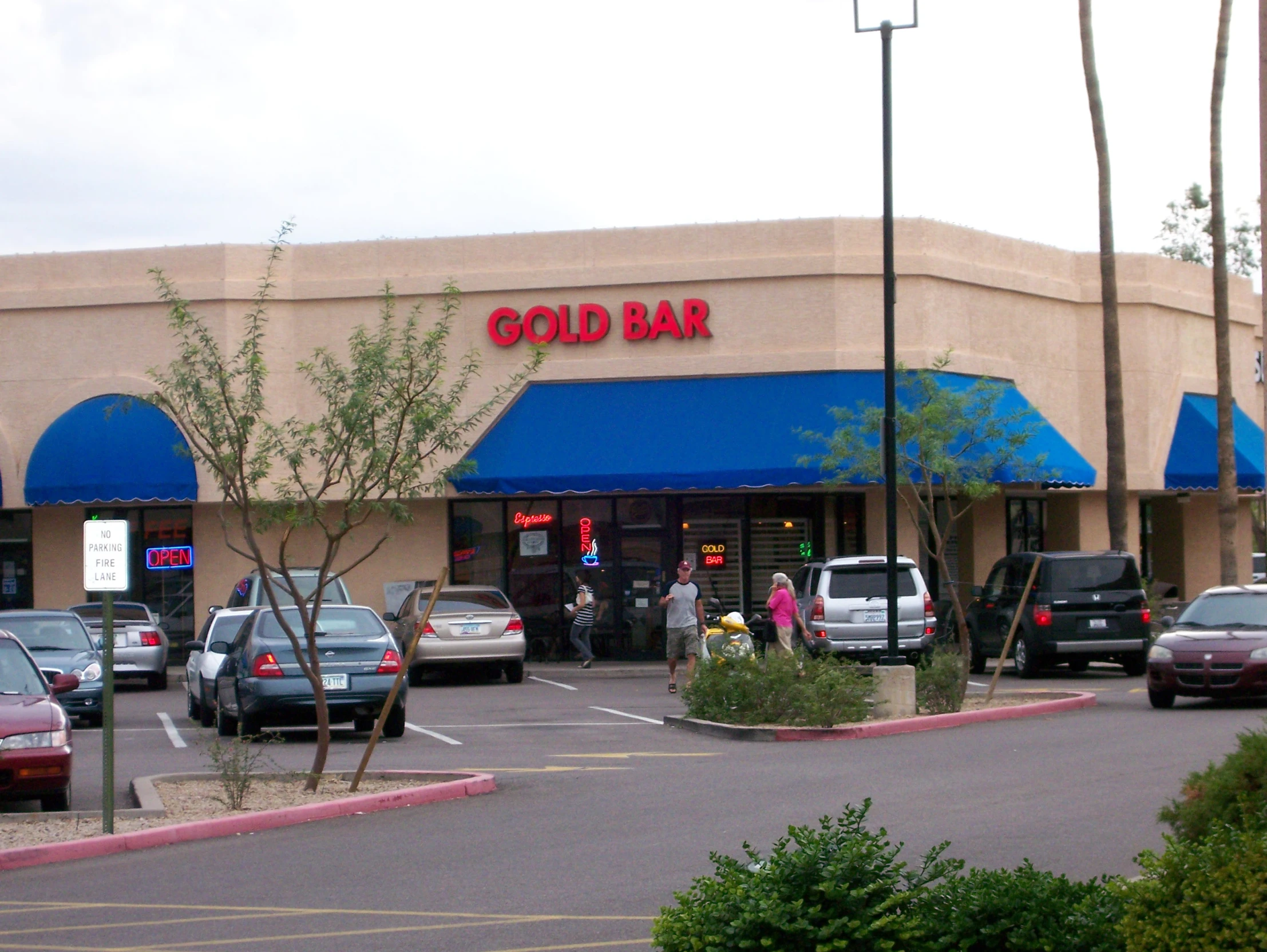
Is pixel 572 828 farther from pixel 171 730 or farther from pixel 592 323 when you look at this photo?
pixel 592 323

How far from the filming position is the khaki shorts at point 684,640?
21.3 metres

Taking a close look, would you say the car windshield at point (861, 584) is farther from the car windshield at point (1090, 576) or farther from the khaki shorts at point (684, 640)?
the khaki shorts at point (684, 640)

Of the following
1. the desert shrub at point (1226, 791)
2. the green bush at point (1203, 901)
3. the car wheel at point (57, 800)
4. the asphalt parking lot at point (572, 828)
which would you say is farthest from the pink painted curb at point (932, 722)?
the green bush at point (1203, 901)

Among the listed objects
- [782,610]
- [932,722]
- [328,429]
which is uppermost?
[328,429]

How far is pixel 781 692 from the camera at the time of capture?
16922 millimetres

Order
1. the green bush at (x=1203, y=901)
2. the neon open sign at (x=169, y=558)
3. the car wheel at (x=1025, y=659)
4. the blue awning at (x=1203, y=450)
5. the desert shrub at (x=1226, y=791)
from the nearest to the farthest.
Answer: the green bush at (x=1203, y=901), the desert shrub at (x=1226, y=791), the car wheel at (x=1025, y=659), the neon open sign at (x=169, y=558), the blue awning at (x=1203, y=450)

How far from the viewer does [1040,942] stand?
206 inches

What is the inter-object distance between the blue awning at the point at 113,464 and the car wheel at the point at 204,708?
782 centimetres

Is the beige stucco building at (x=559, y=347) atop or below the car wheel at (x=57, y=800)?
atop

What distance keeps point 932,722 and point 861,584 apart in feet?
19.2

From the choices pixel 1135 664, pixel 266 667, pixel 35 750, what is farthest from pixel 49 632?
pixel 1135 664

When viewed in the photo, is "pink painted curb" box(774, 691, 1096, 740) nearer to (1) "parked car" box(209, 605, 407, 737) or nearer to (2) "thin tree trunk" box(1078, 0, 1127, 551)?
(1) "parked car" box(209, 605, 407, 737)

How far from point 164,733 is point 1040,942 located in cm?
1544

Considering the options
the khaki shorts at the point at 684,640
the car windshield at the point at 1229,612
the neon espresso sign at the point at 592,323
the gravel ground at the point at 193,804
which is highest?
the neon espresso sign at the point at 592,323
